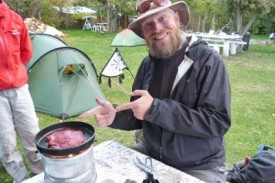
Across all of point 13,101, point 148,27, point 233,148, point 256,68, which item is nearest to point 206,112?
point 148,27

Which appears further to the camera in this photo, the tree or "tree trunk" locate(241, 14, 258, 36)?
"tree trunk" locate(241, 14, 258, 36)

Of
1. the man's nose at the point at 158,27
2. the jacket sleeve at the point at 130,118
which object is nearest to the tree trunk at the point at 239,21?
the jacket sleeve at the point at 130,118

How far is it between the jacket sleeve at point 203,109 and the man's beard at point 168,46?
0.30 metres

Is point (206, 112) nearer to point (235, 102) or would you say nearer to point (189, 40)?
point (189, 40)

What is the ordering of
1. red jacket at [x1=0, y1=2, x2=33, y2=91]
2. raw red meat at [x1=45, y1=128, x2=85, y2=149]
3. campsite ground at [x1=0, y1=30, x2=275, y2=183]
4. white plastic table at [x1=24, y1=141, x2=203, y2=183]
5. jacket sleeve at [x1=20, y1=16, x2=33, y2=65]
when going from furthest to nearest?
1. campsite ground at [x1=0, y1=30, x2=275, y2=183]
2. jacket sleeve at [x1=20, y1=16, x2=33, y2=65]
3. red jacket at [x1=0, y1=2, x2=33, y2=91]
4. white plastic table at [x1=24, y1=141, x2=203, y2=183]
5. raw red meat at [x1=45, y1=128, x2=85, y2=149]

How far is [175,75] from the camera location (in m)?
2.14

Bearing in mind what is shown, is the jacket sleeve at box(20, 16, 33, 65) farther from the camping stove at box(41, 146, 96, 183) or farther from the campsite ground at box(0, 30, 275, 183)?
the camping stove at box(41, 146, 96, 183)

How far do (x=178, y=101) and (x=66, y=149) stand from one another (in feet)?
3.09

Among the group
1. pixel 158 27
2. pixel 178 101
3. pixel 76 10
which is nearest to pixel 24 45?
pixel 158 27

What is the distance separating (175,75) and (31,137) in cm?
184

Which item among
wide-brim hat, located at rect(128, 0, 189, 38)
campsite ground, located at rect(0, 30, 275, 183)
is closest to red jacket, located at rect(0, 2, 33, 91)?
campsite ground, located at rect(0, 30, 275, 183)

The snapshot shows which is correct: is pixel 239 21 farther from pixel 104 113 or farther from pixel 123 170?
pixel 123 170

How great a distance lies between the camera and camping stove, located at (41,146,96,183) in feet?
4.42

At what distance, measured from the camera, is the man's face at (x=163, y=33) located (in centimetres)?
213
